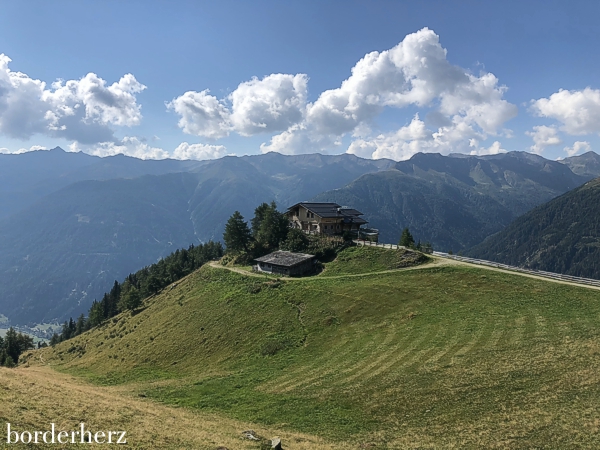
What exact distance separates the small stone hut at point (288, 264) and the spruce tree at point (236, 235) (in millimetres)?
14071

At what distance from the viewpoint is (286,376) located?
38.8 meters

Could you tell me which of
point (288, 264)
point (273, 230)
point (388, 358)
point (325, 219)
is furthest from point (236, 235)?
point (388, 358)

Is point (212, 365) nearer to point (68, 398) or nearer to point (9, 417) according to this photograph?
point (68, 398)

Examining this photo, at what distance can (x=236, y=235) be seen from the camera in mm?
94312

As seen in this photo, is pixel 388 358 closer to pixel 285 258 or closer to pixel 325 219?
pixel 285 258

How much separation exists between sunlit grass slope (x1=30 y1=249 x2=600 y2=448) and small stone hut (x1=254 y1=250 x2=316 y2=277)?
573cm

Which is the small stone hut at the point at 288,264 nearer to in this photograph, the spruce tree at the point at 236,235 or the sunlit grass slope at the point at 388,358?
the sunlit grass slope at the point at 388,358

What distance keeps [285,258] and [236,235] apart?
1999 cm

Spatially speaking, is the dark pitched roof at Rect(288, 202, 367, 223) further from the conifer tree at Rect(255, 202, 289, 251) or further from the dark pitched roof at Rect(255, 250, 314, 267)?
the dark pitched roof at Rect(255, 250, 314, 267)

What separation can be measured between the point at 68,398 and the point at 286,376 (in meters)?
20.7

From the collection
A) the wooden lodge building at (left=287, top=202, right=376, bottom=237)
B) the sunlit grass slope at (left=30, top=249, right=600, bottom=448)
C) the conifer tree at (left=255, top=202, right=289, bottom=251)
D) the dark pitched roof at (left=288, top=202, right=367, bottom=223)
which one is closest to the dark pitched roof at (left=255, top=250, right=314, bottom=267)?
the sunlit grass slope at (left=30, top=249, right=600, bottom=448)

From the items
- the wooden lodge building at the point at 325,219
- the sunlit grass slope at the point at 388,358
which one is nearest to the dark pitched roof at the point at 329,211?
the wooden lodge building at the point at 325,219

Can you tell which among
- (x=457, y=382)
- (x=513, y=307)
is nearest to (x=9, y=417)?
(x=457, y=382)

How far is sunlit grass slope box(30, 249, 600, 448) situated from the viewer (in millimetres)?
25281
